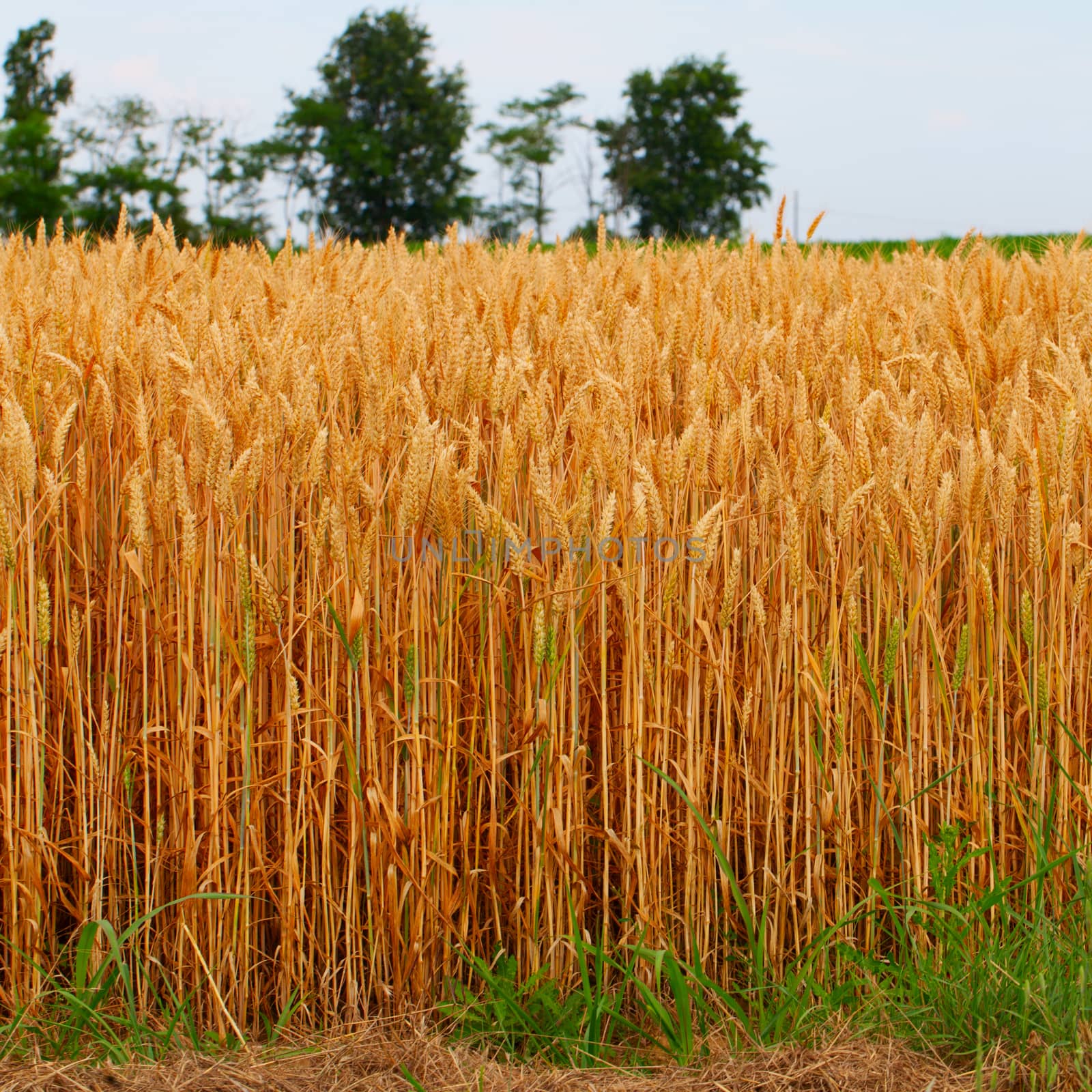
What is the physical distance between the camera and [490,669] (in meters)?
1.77

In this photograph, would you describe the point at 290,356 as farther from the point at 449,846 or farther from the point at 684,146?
the point at 684,146

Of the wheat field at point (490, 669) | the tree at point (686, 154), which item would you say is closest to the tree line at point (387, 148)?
the tree at point (686, 154)

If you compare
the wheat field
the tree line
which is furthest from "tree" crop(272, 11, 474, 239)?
the wheat field

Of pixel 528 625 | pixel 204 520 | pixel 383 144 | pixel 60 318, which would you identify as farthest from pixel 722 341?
pixel 383 144

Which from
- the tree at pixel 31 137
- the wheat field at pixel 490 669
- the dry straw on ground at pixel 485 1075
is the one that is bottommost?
the dry straw on ground at pixel 485 1075

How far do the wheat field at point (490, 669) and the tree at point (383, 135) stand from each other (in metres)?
32.5

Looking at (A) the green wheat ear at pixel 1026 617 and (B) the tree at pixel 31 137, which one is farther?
(B) the tree at pixel 31 137

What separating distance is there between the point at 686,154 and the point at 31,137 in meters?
20.2

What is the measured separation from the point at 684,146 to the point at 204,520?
37531 millimetres

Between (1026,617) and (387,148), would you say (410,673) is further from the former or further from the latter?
(387,148)

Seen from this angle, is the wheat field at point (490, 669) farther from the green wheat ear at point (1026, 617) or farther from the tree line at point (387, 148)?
the tree line at point (387, 148)

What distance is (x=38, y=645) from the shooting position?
1940 millimetres

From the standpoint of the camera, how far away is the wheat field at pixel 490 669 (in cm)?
177

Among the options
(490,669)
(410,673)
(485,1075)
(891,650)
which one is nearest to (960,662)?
(891,650)
